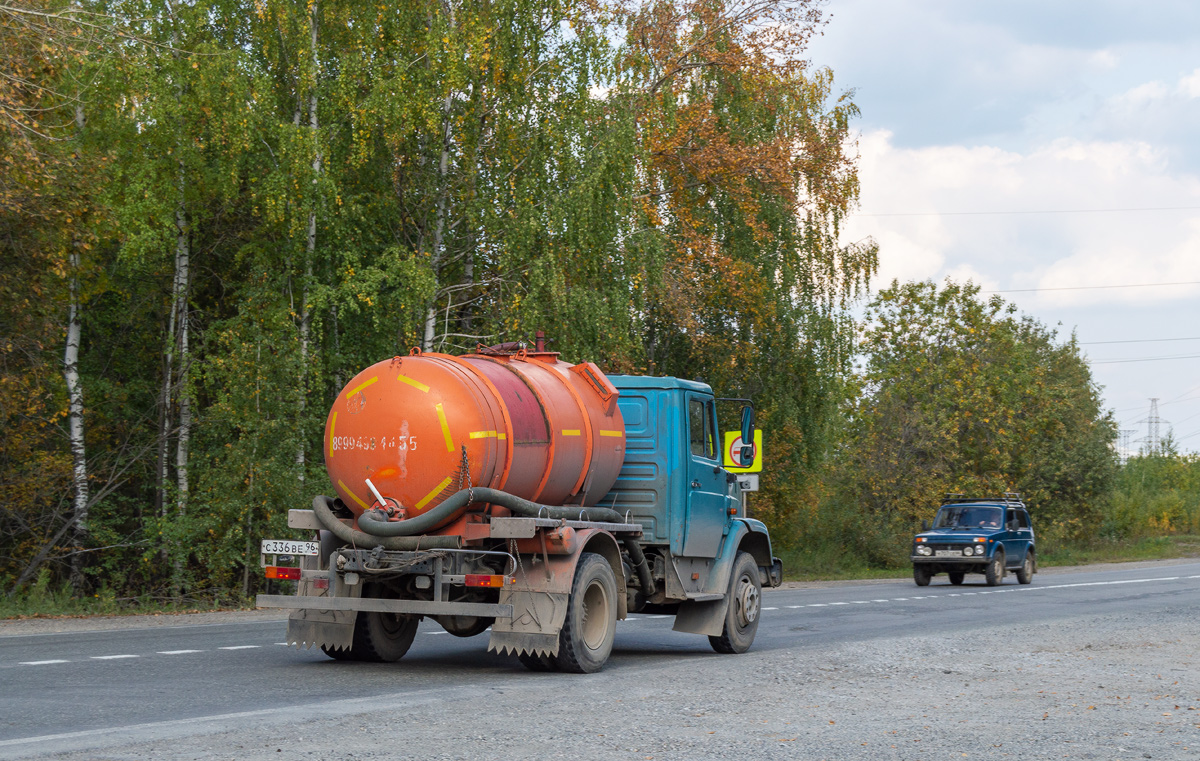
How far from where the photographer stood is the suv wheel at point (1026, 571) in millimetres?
30547

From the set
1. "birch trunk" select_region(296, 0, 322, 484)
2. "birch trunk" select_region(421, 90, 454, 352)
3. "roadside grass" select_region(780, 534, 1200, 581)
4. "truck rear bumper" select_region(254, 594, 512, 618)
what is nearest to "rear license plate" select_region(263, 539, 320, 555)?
"truck rear bumper" select_region(254, 594, 512, 618)

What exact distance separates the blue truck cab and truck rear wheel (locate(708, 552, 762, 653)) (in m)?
0.01

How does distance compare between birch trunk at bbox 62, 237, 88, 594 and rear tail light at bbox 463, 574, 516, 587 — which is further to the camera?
birch trunk at bbox 62, 237, 88, 594

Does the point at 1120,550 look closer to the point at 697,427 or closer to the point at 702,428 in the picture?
the point at 702,428

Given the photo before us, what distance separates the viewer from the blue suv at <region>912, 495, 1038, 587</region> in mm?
29422

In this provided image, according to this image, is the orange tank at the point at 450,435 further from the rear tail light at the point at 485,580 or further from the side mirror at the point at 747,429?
the side mirror at the point at 747,429

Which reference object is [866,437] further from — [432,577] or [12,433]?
[432,577]

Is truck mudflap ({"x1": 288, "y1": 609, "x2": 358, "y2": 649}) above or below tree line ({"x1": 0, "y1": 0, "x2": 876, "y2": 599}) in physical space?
below

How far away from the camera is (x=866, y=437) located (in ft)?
135

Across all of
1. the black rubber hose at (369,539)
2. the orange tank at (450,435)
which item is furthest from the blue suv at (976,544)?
the black rubber hose at (369,539)

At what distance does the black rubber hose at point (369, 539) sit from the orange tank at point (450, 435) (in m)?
0.20

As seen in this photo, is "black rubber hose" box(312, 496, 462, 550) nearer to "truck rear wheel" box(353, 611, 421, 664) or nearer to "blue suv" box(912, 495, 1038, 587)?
"truck rear wheel" box(353, 611, 421, 664)

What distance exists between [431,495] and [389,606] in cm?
104

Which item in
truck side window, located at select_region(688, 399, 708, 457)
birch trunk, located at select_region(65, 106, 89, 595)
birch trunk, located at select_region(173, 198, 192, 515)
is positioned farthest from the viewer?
birch trunk, located at select_region(173, 198, 192, 515)
